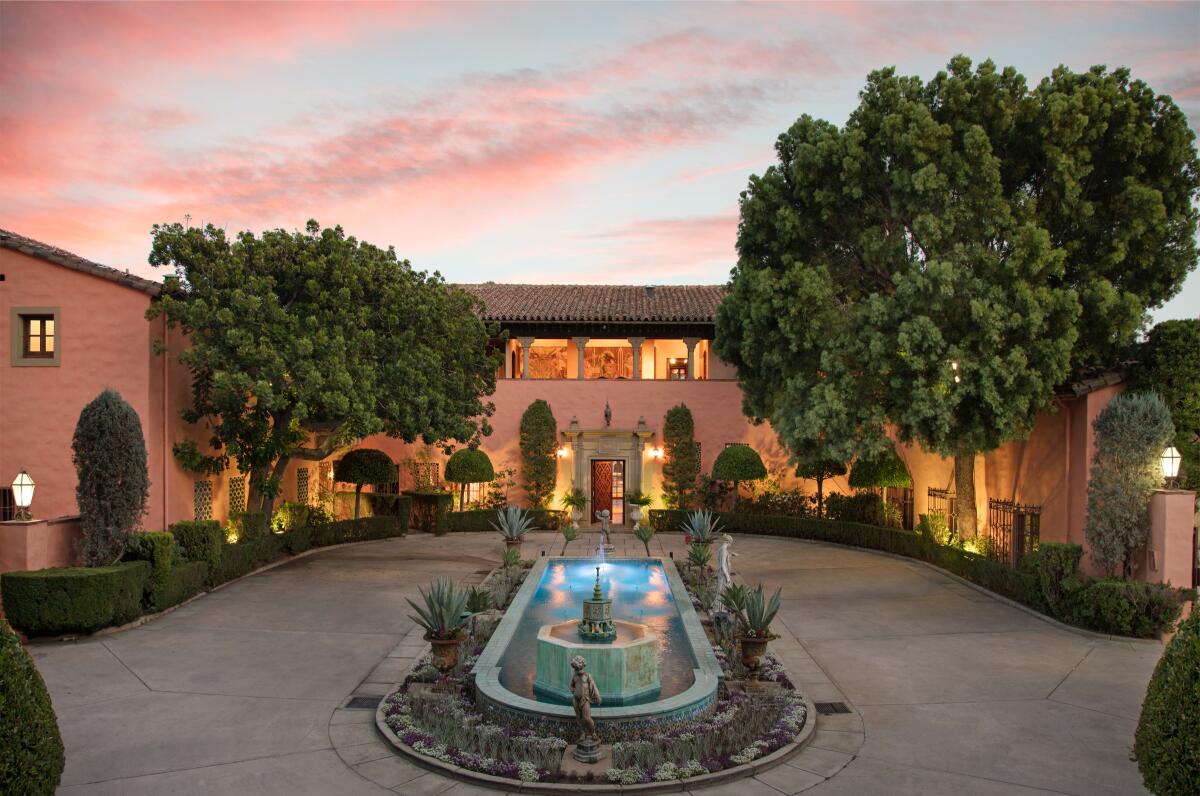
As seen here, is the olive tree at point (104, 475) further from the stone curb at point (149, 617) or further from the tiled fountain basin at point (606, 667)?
the tiled fountain basin at point (606, 667)

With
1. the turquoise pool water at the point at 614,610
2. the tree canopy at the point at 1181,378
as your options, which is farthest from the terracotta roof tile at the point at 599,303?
the tree canopy at the point at 1181,378

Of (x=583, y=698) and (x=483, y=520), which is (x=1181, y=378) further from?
(x=483, y=520)

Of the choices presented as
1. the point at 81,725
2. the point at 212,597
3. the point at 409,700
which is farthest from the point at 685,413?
the point at 81,725

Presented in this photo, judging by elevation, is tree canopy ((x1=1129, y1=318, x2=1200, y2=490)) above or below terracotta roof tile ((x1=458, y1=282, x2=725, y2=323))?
below

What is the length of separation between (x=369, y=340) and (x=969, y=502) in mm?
14083

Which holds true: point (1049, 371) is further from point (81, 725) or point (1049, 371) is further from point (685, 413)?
point (81, 725)

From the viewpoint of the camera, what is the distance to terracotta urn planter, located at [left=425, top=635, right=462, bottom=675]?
10625 millimetres

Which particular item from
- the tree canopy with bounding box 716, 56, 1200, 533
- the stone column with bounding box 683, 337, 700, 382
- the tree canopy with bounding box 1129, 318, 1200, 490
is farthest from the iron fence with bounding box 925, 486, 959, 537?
the stone column with bounding box 683, 337, 700, 382

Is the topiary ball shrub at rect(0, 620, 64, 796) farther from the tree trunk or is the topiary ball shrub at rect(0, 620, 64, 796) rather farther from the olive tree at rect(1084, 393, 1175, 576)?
the tree trunk

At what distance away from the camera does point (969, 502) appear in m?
19.2

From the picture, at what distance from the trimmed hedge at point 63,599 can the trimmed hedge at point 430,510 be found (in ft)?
42.9

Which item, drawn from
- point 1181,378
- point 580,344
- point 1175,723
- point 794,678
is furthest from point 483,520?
point 1175,723

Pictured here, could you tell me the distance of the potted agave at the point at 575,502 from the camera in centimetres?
2691

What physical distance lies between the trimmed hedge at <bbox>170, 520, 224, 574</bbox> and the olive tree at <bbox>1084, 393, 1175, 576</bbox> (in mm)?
16566
